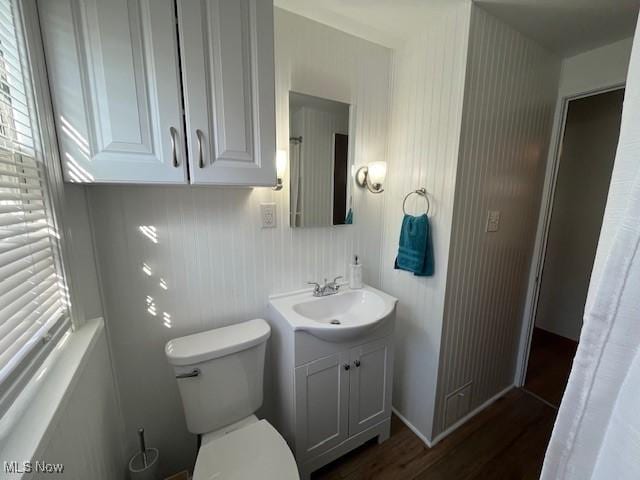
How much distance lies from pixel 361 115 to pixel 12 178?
1.54m

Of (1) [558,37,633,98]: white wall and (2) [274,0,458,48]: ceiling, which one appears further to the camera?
(1) [558,37,633,98]: white wall

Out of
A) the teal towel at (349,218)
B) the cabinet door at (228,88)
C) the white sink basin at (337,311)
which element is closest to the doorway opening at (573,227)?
the white sink basin at (337,311)

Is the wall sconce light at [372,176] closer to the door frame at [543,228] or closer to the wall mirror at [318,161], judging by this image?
the wall mirror at [318,161]

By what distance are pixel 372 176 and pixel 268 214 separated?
704 mm

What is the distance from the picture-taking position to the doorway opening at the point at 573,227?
2.38m

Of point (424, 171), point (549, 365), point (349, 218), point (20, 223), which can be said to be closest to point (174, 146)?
point (20, 223)

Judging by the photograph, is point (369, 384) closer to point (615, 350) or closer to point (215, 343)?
point (215, 343)

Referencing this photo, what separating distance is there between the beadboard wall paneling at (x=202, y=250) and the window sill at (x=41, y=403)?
403 mm

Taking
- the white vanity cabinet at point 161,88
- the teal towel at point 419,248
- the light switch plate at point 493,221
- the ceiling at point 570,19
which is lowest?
the teal towel at point 419,248

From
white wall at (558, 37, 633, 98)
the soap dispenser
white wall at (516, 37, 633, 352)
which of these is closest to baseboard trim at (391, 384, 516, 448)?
white wall at (516, 37, 633, 352)

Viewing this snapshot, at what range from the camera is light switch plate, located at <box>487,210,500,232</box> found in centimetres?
158

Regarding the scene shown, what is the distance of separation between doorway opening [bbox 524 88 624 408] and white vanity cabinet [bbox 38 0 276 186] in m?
2.59

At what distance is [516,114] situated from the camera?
1.57 meters

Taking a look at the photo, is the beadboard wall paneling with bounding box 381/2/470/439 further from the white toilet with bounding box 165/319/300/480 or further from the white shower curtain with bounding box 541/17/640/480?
the white shower curtain with bounding box 541/17/640/480
